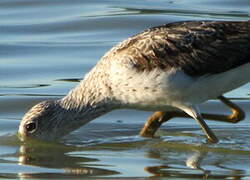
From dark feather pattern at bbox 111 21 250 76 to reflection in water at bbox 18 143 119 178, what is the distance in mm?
1524

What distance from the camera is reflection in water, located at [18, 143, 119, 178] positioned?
14.6 m

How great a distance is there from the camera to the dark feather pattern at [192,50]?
51.9ft

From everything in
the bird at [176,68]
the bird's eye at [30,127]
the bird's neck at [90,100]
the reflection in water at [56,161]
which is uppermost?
the bird at [176,68]

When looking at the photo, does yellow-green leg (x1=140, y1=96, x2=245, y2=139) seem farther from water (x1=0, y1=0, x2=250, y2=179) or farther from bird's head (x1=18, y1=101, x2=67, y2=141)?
bird's head (x1=18, y1=101, x2=67, y2=141)

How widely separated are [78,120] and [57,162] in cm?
140

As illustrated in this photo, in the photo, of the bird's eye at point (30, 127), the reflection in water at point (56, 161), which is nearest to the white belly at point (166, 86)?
the reflection in water at point (56, 161)

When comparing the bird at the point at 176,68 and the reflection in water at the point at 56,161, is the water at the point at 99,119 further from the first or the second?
the bird at the point at 176,68

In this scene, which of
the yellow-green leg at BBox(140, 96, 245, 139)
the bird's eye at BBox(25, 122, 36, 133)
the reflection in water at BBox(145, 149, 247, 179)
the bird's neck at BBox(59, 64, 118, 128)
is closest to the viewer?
the reflection in water at BBox(145, 149, 247, 179)

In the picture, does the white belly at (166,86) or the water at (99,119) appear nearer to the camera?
the water at (99,119)

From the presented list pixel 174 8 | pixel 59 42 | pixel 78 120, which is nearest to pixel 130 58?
pixel 78 120

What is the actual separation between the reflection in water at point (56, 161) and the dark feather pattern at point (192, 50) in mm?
1524

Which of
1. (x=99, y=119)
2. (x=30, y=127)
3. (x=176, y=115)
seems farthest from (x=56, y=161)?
(x=99, y=119)

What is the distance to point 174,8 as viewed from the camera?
24.1 meters

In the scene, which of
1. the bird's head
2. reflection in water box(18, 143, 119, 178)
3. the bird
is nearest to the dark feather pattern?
the bird
